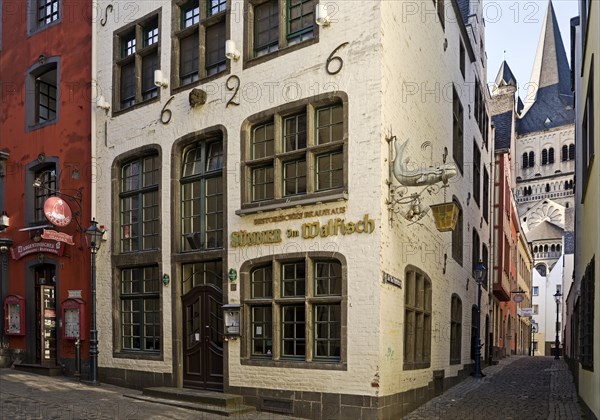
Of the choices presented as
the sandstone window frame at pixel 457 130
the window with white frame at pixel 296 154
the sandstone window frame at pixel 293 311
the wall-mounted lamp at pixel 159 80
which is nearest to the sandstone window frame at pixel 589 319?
the sandstone window frame at pixel 293 311

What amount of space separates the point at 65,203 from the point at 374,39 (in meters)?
9.14

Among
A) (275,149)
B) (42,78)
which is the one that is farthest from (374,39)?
(42,78)

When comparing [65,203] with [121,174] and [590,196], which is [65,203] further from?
[590,196]

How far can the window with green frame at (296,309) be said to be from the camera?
443 inches

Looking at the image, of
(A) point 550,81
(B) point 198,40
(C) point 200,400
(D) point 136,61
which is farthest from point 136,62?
(A) point 550,81

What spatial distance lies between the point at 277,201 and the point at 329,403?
3.76 m

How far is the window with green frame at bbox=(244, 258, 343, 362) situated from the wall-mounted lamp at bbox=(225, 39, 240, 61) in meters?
4.31

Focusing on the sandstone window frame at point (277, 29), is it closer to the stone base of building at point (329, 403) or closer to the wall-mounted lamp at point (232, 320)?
the wall-mounted lamp at point (232, 320)

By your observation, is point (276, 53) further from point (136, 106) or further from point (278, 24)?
point (136, 106)

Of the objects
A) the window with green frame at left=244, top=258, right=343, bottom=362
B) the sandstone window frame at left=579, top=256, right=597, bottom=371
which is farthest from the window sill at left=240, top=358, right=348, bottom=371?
the sandstone window frame at left=579, top=256, right=597, bottom=371

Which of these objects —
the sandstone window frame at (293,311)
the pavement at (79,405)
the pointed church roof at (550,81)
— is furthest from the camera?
the pointed church roof at (550,81)

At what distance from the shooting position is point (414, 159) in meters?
13.3

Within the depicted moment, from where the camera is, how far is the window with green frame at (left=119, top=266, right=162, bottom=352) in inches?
564

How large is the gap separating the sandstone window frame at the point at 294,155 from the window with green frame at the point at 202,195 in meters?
1.00
